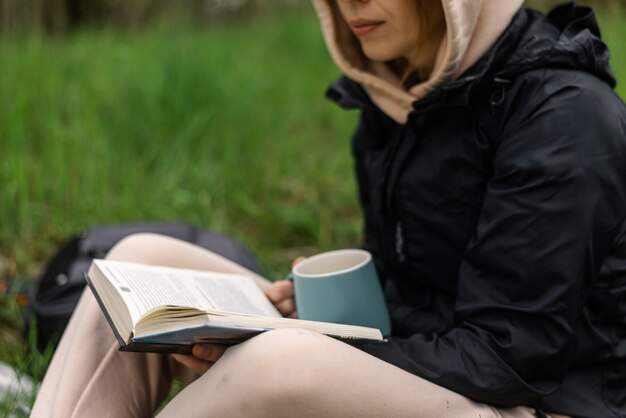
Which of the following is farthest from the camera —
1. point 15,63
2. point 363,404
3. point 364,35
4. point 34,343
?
point 15,63

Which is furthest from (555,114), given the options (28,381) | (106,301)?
(28,381)

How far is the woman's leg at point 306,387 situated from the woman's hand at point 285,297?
392mm

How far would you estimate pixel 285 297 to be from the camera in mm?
1646

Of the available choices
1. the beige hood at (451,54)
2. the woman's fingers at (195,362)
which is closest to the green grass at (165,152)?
the beige hood at (451,54)

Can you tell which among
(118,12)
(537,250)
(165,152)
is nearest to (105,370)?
(537,250)

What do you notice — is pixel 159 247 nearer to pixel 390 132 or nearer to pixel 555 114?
pixel 390 132

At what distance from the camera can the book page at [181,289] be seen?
1.35 metres

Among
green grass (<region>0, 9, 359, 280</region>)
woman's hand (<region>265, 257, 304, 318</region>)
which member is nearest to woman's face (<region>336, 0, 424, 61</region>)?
woman's hand (<region>265, 257, 304, 318</region>)

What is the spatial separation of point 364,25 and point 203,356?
0.69 m

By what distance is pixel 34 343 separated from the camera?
6.78 feet

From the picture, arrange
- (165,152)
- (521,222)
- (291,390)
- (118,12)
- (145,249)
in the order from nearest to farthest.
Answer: (291,390) → (521,222) → (145,249) → (165,152) → (118,12)

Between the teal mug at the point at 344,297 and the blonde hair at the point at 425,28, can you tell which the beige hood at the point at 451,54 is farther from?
the teal mug at the point at 344,297

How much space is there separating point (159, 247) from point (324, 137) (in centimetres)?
227

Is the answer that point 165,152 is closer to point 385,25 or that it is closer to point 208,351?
point 385,25
